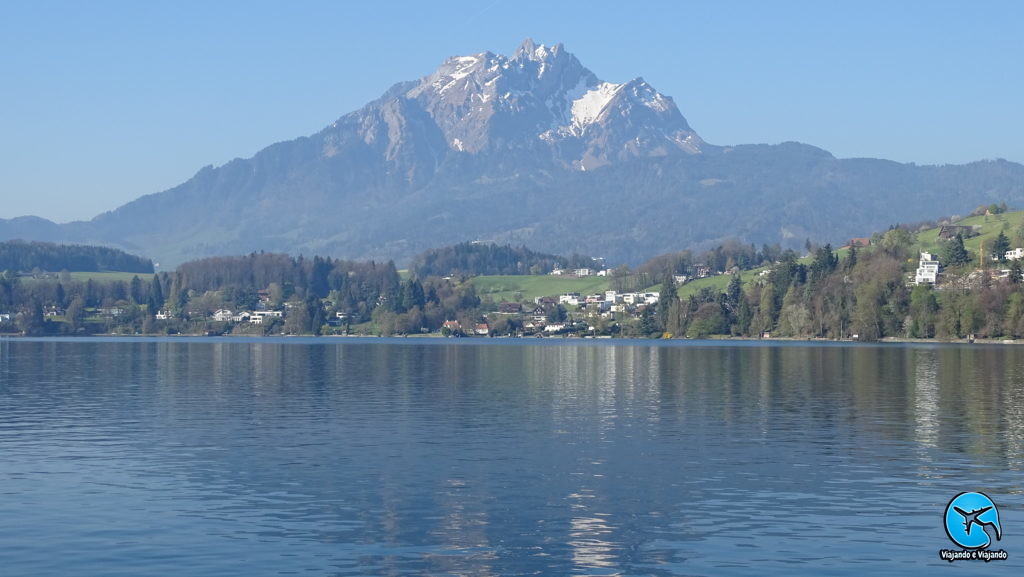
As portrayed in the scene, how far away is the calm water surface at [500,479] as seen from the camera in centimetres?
2998

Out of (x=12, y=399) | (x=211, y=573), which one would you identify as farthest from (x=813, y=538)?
(x=12, y=399)

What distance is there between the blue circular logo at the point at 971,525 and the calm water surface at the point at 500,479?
1.92ft

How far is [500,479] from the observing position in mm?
40781

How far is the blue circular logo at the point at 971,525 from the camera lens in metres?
30.7

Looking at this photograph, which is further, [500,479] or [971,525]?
[500,479]

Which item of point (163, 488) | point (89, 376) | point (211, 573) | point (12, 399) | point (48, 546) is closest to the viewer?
point (211, 573)

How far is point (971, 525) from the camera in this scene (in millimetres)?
31000

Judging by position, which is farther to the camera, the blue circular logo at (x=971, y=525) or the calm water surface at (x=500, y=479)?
the blue circular logo at (x=971, y=525)

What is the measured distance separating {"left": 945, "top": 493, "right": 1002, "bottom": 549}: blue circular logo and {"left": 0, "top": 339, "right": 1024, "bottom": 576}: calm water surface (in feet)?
1.92

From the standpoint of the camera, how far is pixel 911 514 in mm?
34750

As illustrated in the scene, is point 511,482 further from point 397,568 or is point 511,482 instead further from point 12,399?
point 12,399

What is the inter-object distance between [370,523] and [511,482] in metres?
7.65

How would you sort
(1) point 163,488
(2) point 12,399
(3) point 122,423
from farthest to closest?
(2) point 12,399 → (3) point 122,423 → (1) point 163,488

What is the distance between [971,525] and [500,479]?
15.5 metres
